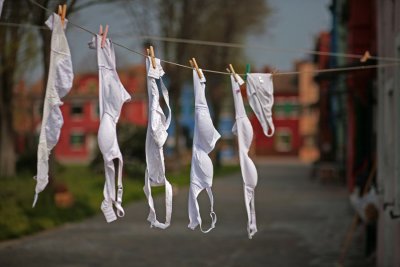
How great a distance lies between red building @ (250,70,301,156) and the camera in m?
67.1

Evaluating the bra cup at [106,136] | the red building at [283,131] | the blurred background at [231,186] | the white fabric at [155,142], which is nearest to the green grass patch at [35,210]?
the blurred background at [231,186]

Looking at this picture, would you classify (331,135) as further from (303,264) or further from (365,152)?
(303,264)

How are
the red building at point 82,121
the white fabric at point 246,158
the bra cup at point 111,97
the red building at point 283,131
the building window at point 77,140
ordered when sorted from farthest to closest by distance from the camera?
1. the building window at point 77,140
2. the red building at point 283,131
3. the red building at point 82,121
4. the white fabric at point 246,158
5. the bra cup at point 111,97

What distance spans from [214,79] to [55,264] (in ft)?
103

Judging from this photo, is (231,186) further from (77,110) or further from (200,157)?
(77,110)

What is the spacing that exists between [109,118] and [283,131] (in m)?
62.1

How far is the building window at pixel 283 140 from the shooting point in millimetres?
67250

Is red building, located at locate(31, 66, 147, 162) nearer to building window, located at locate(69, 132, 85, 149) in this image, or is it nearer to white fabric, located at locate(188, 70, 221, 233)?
building window, located at locate(69, 132, 85, 149)

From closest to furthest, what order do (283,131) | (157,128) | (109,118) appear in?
(109,118) → (157,128) → (283,131)

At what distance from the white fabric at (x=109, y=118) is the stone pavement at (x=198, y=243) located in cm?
457

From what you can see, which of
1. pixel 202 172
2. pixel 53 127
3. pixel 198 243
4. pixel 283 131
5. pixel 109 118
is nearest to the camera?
pixel 53 127

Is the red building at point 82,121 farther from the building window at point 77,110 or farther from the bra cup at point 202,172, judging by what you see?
the bra cup at point 202,172

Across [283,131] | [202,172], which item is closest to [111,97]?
[202,172]

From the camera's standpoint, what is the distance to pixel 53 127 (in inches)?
219
